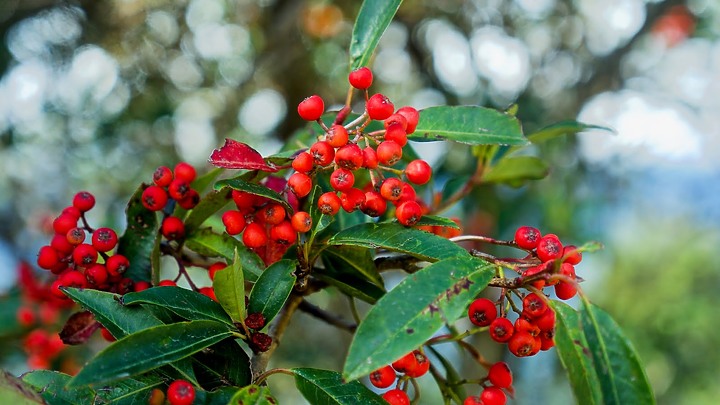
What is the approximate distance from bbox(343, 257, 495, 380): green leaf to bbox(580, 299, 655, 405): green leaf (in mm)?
128

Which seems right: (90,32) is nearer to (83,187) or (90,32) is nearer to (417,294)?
(83,187)

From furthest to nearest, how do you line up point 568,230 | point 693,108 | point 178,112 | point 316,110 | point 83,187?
1. point 693,108
2. point 83,187
3. point 178,112
4. point 568,230
5. point 316,110

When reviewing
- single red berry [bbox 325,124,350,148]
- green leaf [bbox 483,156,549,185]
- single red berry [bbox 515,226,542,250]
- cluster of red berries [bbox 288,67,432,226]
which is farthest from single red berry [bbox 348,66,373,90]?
green leaf [bbox 483,156,549,185]

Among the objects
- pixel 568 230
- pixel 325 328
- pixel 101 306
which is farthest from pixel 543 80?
pixel 101 306

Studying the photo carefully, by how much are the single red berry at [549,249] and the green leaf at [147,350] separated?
1.41 feet

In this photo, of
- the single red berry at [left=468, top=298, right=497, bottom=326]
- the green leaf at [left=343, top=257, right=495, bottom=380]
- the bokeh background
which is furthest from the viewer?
the bokeh background

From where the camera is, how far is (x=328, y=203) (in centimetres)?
87

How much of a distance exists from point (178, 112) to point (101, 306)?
10.5ft

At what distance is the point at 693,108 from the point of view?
4.87 m

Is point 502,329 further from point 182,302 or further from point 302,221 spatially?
point 182,302

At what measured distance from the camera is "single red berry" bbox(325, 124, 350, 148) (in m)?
0.87

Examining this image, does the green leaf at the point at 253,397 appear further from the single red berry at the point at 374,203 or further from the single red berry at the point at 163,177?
the single red berry at the point at 163,177

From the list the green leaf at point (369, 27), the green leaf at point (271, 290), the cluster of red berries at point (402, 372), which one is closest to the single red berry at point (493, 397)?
the cluster of red berries at point (402, 372)

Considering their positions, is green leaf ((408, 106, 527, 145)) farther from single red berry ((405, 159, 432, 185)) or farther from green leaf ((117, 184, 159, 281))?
green leaf ((117, 184, 159, 281))
